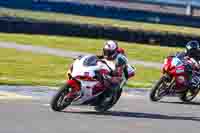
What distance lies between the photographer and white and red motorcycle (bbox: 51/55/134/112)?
A: 13.3 meters

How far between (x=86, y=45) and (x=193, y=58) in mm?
18490

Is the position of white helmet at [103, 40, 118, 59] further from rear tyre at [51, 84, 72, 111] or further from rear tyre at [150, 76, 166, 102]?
rear tyre at [150, 76, 166, 102]

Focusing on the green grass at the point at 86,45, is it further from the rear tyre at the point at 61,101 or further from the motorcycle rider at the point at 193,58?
the rear tyre at the point at 61,101

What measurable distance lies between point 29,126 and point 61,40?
85.3 feet

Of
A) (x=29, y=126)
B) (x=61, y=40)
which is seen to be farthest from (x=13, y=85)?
(x=61, y=40)

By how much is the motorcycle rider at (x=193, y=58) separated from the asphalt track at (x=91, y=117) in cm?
62

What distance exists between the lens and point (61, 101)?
13.3m

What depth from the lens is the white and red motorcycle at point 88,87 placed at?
43.6 feet

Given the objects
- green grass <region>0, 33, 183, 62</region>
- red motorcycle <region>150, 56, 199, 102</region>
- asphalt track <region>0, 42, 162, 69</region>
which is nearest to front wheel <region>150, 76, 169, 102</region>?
red motorcycle <region>150, 56, 199, 102</region>

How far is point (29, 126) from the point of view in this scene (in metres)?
11.2

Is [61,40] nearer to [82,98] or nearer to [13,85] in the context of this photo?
[13,85]

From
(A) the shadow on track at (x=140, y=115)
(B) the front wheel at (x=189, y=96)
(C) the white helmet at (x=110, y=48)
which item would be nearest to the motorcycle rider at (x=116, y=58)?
(C) the white helmet at (x=110, y=48)

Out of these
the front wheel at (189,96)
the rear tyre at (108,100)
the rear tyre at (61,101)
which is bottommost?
the front wheel at (189,96)

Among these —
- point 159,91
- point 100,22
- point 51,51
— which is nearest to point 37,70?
point 159,91
